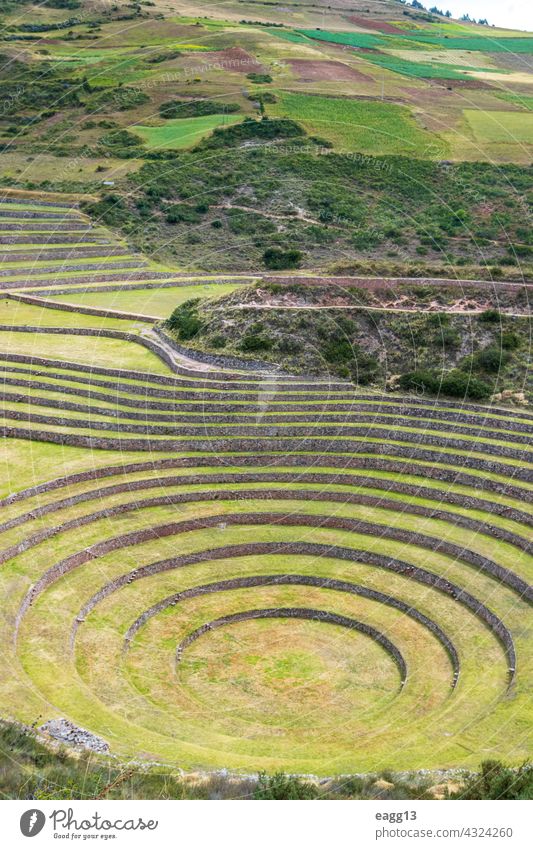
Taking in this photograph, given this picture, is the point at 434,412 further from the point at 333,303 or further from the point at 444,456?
the point at 333,303

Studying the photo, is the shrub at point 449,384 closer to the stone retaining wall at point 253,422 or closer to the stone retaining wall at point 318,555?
the stone retaining wall at point 253,422

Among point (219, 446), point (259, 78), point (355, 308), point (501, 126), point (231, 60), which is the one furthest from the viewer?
point (259, 78)

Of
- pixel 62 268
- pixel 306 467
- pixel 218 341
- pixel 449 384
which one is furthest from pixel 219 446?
pixel 62 268

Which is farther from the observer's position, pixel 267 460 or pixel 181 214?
pixel 181 214

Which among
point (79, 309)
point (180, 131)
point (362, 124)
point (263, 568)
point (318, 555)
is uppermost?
point (362, 124)

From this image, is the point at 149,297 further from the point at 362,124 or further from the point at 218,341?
the point at 362,124

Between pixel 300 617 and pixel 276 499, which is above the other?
pixel 276 499

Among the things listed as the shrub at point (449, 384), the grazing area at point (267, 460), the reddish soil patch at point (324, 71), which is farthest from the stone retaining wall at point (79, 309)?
the reddish soil patch at point (324, 71)

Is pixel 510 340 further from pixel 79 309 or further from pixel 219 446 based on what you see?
pixel 79 309

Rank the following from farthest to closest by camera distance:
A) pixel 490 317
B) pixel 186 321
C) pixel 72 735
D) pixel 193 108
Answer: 1. pixel 193 108
2. pixel 186 321
3. pixel 490 317
4. pixel 72 735
